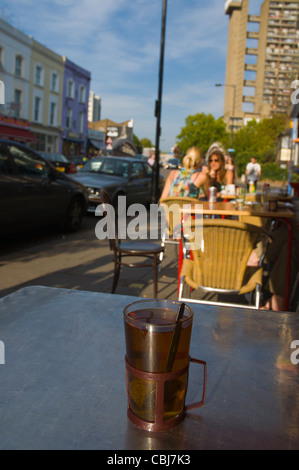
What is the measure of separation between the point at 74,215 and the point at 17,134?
87.8 ft

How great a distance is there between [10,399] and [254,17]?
149365 millimetres

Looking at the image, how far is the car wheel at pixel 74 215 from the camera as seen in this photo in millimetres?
9422

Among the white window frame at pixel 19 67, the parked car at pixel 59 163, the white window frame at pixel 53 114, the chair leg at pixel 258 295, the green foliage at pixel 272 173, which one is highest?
the white window frame at pixel 19 67

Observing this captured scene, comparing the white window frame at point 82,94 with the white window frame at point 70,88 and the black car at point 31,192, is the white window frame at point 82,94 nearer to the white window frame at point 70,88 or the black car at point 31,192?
the white window frame at point 70,88

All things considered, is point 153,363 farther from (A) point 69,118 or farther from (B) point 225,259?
(A) point 69,118

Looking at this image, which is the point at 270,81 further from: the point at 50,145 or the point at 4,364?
the point at 4,364

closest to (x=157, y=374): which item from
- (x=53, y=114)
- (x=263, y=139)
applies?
(x=53, y=114)

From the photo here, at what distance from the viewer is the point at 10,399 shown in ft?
3.12

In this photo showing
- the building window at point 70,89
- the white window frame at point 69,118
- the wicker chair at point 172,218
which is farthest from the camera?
the white window frame at point 69,118

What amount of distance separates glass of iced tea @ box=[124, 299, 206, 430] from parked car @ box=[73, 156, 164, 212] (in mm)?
10683

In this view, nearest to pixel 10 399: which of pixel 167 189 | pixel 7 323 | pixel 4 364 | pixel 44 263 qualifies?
pixel 4 364

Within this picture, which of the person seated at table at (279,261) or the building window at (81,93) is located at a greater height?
the building window at (81,93)

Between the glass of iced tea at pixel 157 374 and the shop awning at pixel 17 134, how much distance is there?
109ft
